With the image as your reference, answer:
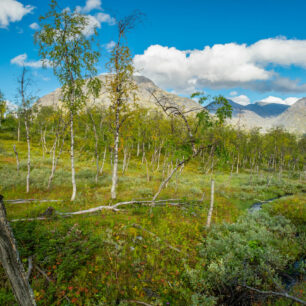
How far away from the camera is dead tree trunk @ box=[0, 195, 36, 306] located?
2656mm

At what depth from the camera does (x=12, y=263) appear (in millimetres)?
2758

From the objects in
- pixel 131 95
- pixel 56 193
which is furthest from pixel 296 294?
pixel 56 193

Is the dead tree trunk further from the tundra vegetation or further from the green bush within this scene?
the green bush

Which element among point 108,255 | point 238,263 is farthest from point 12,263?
point 238,263

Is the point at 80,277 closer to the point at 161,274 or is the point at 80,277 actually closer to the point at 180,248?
the point at 161,274

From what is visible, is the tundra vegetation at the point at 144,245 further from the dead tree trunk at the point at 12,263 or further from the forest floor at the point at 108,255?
the dead tree trunk at the point at 12,263

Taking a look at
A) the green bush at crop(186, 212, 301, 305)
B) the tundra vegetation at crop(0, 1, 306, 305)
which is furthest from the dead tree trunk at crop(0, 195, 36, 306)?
the green bush at crop(186, 212, 301, 305)

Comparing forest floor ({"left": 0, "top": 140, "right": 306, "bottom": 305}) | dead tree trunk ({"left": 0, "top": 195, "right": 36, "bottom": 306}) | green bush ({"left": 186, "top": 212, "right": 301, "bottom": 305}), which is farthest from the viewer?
green bush ({"left": 186, "top": 212, "right": 301, "bottom": 305})

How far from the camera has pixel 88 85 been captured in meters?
17.6

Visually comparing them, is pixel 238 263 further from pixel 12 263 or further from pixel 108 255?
pixel 12 263

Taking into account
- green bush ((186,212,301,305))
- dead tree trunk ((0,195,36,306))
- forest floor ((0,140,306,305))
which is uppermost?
dead tree trunk ((0,195,36,306))

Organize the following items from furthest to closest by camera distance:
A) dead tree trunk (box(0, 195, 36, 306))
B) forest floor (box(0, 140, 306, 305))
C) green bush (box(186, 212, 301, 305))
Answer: green bush (box(186, 212, 301, 305))
forest floor (box(0, 140, 306, 305))
dead tree trunk (box(0, 195, 36, 306))

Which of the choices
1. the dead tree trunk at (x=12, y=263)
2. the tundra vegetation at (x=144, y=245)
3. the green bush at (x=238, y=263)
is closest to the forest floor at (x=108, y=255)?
the tundra vegetation at (x=144, y=245)

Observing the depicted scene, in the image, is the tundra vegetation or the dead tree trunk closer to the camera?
the dead tree trunk
